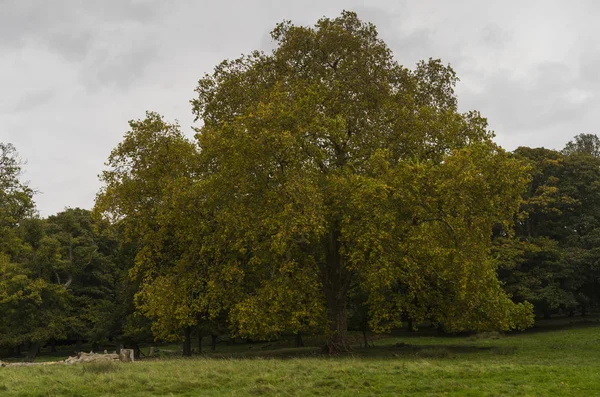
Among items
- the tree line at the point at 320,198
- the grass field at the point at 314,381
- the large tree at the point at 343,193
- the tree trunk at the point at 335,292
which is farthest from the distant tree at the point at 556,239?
the grass field at the point at 314,381

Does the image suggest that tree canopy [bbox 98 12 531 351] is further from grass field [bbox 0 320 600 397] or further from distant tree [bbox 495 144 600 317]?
distant tree [bbox 495 144 600 317]

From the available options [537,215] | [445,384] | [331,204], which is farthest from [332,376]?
[537,215]

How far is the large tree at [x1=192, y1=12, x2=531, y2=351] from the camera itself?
2583 centimetres

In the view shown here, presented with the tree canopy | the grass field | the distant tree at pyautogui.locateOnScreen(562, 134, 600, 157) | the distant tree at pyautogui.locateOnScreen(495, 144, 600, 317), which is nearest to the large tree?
the tree canopy

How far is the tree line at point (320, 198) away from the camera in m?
26.0

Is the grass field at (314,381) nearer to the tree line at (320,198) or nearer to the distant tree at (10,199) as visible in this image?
the tree line at (320,198)

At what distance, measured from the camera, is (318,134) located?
28844 mm

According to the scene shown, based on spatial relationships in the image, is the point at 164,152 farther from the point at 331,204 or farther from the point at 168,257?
the point at 331,204

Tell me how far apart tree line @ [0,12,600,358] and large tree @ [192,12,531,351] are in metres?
0.10

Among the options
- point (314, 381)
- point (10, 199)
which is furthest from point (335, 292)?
point (10, 199)

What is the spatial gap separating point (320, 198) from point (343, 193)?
1.47 metres

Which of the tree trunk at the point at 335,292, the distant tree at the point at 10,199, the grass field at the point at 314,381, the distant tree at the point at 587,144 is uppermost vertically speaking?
the distant tree at the point at 587,144

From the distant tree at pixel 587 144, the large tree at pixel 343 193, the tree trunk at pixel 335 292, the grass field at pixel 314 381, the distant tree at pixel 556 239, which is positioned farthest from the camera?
the distant tree at pixel 587 144

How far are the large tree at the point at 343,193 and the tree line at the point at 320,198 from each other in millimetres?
97
